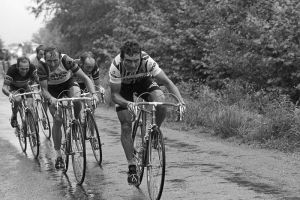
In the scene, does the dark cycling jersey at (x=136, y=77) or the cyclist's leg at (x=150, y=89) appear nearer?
the dark cycling jersey at (x=136, y=77)

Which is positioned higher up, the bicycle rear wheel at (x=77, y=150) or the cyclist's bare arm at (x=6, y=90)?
the cyclist's bare arm at (x=6, y=90)

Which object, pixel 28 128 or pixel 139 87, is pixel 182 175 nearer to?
pixel 139 87

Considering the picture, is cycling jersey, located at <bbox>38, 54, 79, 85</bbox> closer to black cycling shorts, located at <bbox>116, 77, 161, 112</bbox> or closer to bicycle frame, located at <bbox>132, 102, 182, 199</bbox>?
black cycling shorts, located at <bbox>116, 77, 161, 112</bbox>

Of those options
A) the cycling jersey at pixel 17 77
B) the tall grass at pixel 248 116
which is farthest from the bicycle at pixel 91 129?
the tall grass at pixel 248 116

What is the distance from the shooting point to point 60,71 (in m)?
8.87

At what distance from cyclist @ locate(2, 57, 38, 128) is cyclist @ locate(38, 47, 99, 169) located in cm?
125

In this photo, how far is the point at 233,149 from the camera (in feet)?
33.7

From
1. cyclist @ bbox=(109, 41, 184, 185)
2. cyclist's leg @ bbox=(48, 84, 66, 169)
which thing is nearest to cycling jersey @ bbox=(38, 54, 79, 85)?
cyclist's leg @ bbox=(48, 84, 66, 169)

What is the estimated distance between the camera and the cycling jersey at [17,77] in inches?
417

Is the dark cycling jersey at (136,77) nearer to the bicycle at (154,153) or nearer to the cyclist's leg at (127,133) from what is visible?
the cyclist's leg at (127,133)

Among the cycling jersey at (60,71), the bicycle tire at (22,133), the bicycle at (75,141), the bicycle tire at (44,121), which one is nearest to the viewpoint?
the bicycle at (75,141)

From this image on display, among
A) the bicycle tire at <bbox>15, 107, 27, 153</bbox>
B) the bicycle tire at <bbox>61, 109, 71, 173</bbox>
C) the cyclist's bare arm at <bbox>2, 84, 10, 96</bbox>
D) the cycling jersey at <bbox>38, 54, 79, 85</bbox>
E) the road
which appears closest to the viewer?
the road

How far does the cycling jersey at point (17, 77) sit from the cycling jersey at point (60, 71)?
1.80 meters

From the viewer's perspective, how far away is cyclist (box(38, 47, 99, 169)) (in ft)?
27.5
